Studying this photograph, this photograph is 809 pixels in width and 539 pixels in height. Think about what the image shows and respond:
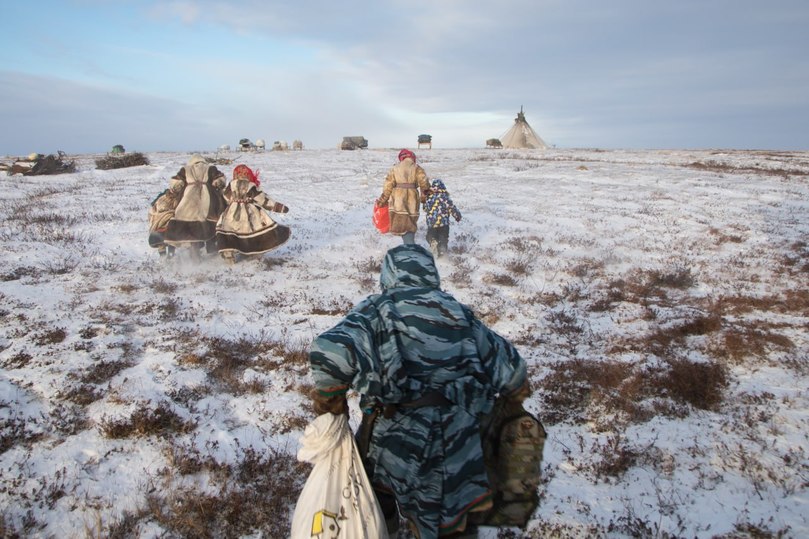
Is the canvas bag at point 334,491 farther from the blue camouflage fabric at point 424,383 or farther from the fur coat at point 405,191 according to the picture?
the fur coat at point 405,191

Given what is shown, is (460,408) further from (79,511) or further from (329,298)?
(329,298)

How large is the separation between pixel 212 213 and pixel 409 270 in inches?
340

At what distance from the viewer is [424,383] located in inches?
91.7

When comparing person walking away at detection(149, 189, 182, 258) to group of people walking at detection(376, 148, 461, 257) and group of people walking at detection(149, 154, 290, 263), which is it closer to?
group of people walking at detection(149, 154, 290, 263)

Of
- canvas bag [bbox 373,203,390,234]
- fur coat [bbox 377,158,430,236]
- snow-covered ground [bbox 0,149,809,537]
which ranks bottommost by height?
snow-covered ground [bbox 0,149,809,537]

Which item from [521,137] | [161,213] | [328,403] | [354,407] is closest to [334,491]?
[328,403]

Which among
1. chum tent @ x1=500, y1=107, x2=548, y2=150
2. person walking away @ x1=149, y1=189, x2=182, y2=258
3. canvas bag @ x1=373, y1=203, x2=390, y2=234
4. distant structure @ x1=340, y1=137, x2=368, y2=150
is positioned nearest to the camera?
person walking away @ x1=149, y1=189, x2=182, y2=258

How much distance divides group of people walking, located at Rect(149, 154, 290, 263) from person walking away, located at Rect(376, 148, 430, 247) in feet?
7.78

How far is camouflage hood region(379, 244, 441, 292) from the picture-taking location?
245 cm

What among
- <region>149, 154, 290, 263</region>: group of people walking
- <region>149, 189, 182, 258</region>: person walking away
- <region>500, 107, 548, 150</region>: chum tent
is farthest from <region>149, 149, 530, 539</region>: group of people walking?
<region>500, 107, 548, 150</region>: chum tent

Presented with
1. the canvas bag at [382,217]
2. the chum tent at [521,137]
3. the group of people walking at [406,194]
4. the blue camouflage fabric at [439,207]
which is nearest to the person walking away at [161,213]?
the canvas bag at [382,217]

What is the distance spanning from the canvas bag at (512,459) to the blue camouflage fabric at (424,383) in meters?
0.13

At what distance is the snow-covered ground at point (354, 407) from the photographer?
149 inches

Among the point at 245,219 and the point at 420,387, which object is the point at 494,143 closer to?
the point at 245,219
